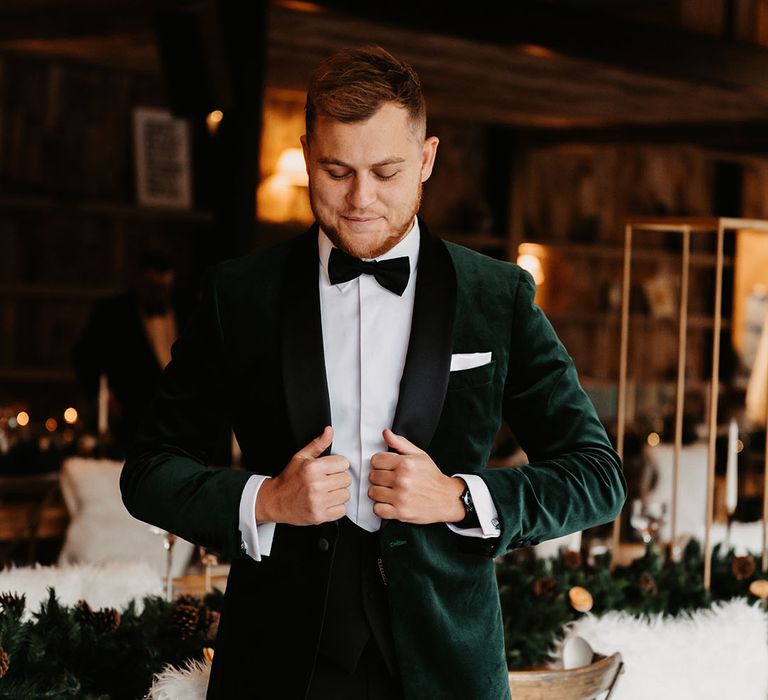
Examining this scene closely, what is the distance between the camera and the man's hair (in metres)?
1.33

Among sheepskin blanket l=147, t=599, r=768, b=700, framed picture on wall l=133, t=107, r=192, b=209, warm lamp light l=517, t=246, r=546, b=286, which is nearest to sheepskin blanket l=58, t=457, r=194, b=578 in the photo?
sheepskin blanket l=147, t=599, r=768, b=700

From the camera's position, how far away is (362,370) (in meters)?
1.42

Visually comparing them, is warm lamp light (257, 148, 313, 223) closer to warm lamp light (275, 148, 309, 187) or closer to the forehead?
warm lamp light (275, 148, 309, 187)

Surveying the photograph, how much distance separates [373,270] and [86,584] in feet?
4.64

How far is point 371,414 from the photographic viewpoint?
1420 millimetres

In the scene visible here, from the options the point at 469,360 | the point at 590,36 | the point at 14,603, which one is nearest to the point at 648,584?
the point at 14,603

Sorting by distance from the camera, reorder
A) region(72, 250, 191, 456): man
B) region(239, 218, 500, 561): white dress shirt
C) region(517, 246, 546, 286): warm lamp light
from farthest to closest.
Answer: region(517, 246, 546, 286): warm lamp light < region(72, 250, 191, 456): man < region(239, 218, 500, 561): white dress shirt

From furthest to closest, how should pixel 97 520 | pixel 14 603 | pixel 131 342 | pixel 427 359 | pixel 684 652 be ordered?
pixel 131 342, pixel 97 520, pixel 684 652, pixel 14 603, pixel 427 359

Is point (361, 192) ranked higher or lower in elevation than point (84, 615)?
higher

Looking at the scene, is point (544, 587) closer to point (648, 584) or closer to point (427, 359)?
point (648, 584)

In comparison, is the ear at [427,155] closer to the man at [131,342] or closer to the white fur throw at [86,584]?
the white fur throw at [86,584]

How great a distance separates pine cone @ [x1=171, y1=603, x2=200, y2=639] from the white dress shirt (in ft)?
2.93

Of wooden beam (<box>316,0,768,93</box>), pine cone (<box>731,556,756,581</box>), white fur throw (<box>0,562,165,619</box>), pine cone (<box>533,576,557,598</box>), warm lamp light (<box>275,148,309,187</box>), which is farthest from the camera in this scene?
warm lamp light (<box>275,148,309,187</box>)

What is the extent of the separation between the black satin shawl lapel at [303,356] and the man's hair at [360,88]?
0.19 metres
